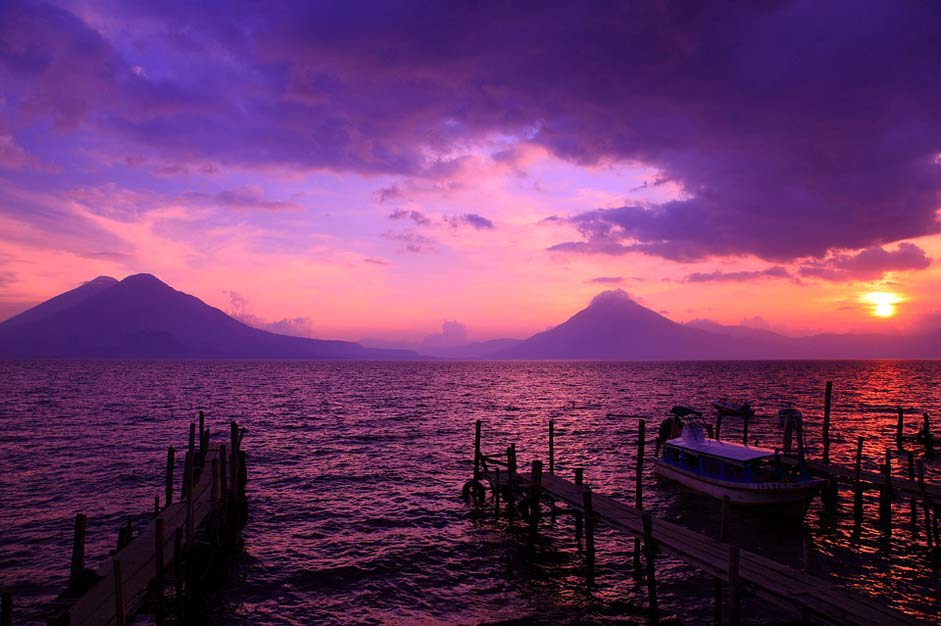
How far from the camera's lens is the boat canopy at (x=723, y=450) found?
27.3 meters

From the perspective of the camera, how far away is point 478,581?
1919 cm

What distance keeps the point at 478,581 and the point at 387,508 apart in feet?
32.1

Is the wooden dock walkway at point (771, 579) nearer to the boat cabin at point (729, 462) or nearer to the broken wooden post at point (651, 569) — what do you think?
the broken wooden post at point (651, 569)

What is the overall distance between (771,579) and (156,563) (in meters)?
16.5

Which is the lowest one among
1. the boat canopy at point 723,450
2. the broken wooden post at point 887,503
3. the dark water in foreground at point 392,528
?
the dark water in foreground at point 392,528

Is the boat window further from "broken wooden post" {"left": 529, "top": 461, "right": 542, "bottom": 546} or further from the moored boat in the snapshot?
"broken wooden post" {"left": 529, "top": 461, "right": 542, "bottom": 546}

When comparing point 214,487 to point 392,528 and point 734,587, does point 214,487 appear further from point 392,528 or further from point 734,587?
point 734,587

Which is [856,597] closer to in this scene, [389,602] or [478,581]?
[478,581]

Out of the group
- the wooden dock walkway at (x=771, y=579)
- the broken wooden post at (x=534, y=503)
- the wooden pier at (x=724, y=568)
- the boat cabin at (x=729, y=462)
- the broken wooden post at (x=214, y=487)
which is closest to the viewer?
the wooden dock walkway at (x=771, y=579)

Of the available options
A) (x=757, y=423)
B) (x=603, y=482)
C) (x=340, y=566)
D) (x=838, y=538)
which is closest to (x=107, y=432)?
(x=340, y=566)

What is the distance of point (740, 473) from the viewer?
27.3 metres

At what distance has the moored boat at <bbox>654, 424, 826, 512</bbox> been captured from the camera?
25031mm

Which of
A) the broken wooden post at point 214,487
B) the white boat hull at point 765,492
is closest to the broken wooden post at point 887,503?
the white boat hull at point 765,492

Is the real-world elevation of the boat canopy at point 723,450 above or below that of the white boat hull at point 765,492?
above
